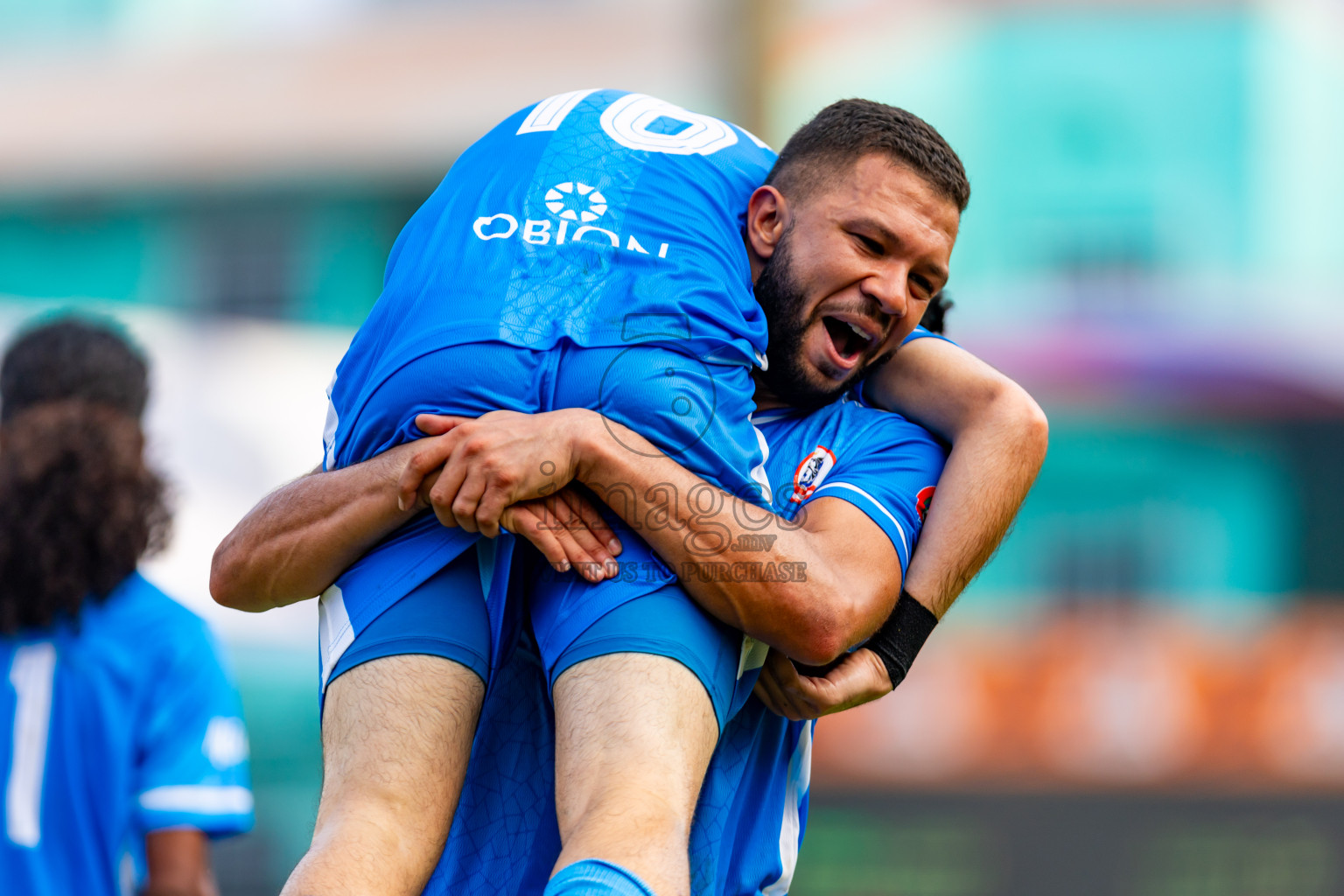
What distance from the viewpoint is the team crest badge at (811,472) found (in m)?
3.03

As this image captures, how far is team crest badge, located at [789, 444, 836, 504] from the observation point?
3.03m

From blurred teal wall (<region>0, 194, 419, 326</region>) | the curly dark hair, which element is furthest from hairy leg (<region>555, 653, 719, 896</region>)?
blurred teal wall (<region>0, 194, 419, 326</region>)

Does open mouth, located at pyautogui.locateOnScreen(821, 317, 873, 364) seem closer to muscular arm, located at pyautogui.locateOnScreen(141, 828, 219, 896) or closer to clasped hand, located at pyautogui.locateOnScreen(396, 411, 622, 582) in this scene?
clasped hand, located at pyautogui.locateOnScreen(396, 411, 622, 582)

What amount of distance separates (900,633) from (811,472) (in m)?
0.37

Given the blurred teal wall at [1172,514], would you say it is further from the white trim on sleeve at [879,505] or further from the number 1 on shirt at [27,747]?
the white trim on sleeve at [879,505]

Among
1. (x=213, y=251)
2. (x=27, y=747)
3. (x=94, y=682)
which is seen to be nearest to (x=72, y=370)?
(x=94, y=682)

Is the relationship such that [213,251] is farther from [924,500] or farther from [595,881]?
[595,881]

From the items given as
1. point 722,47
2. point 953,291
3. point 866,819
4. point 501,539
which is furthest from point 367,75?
point 501,539

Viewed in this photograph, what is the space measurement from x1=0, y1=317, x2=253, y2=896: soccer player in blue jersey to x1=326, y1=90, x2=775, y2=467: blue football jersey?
1344mm

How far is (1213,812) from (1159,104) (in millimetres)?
10283

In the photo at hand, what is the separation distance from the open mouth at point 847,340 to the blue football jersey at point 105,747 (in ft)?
6.48

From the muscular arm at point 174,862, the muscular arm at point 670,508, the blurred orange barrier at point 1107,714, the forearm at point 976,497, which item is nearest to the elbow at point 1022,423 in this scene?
the forearm at point 976,497

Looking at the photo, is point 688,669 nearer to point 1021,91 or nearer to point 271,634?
point 271,634

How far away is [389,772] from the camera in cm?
243
